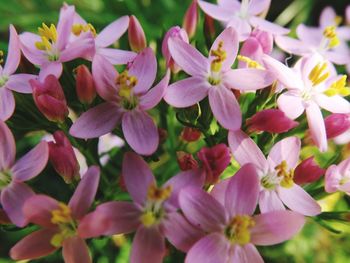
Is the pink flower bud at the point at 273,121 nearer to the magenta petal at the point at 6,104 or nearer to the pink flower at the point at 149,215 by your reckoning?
the pink flower at the point at 149,215

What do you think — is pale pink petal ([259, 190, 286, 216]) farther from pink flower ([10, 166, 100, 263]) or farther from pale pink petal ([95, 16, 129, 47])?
pale pink petal ([95, 16, 129, 47])

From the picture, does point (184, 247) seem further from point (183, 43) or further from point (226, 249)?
point (183, 43)

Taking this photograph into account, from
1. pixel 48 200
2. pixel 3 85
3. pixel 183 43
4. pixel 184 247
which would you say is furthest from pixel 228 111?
pixel 3 85

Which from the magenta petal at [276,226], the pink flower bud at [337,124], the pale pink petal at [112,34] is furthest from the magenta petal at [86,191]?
the pink flower bud at [337,124]

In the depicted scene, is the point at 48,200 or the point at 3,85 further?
the point at 3,85

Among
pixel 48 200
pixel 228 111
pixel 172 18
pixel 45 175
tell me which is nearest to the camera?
pixel 48 200

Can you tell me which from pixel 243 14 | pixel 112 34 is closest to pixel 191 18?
pixel 243 14

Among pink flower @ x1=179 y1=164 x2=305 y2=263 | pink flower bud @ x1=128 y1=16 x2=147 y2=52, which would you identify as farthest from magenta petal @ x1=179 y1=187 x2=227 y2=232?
pink flower bud @ x1=128 y1=16 x2=147 y2=52

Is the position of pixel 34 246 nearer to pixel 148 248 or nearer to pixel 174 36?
pixel 148 248
